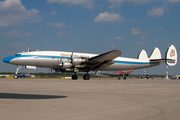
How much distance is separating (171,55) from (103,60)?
2164 cm

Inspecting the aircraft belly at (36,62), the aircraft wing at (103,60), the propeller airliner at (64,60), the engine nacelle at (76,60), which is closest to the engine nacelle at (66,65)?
the propeller airliner at (64,60)

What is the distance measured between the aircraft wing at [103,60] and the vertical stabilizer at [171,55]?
1736cm

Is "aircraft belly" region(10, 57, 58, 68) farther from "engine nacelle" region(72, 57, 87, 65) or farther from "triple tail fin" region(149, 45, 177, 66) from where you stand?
"triple tail fin" region(149, 45, 177, 66)

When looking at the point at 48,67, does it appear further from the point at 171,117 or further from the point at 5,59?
the point at 171,117

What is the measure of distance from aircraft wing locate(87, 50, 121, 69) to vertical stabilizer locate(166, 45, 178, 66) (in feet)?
57.0

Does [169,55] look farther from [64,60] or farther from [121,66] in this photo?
[64,60]

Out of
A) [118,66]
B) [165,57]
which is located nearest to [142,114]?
[118,66]

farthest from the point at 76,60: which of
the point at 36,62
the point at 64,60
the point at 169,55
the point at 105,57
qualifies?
the point at 169,55

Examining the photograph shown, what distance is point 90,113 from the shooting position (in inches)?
238

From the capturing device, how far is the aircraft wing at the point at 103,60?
32.7 m

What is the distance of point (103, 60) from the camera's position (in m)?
34.8

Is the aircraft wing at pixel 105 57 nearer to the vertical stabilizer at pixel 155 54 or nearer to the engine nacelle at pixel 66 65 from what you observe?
the engine nacelle at pixel 66 65

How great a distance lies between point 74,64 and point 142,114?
1067 inches

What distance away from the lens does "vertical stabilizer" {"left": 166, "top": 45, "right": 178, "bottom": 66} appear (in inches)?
1797
